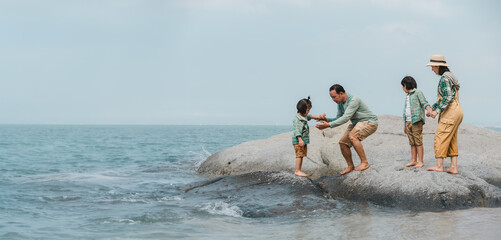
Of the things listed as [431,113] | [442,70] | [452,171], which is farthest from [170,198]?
[442,70]

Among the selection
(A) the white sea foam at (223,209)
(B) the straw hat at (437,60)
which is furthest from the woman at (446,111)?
(A) the white sea foam at (223,209)

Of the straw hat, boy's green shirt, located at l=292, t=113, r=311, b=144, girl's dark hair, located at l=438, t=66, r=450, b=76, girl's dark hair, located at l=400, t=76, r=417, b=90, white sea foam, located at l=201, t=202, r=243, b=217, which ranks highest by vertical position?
the straw hat

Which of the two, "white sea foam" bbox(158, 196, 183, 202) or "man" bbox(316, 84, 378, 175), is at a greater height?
"man" bbox(316, 84, 378, 175)

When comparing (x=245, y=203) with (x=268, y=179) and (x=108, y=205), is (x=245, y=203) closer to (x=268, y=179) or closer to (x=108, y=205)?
(x=268, y=179)

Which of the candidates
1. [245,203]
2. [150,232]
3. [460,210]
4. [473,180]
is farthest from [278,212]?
[473,180]

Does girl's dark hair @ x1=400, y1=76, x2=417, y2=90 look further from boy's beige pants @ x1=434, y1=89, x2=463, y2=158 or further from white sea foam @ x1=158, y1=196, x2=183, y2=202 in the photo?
white sea foam @ x1=158, y1=196, x2=183, y2=202

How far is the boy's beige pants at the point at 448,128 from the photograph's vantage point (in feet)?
29.8

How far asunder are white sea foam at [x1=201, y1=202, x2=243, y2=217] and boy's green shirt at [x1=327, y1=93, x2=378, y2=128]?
7.98 feet

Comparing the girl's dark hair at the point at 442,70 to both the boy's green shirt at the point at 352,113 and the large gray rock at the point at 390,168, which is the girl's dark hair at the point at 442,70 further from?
the large gray rock at the point at 390,168

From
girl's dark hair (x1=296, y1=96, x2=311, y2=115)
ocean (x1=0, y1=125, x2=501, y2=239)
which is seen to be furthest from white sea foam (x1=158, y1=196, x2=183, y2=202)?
girl's dark hair (x1=296, y1=96, x2=311, y2=115)

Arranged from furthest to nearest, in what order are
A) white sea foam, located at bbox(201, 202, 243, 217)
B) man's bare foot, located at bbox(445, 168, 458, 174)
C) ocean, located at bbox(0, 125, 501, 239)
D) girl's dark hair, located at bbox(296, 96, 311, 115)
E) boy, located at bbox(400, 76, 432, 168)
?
girl's dark hair, located at bbox(296, 96, 311, 115), boy, located at bbox(400, 76, 432, 168), man's bare foot, located at bbox(445, 168, 458, 174), white sea foam, located at bbox(201, 202, 243, 217), ocean, located at bbox(0, 125, 501, 239)

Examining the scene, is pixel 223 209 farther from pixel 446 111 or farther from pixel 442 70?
pixel 442 70

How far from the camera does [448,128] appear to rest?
916cm

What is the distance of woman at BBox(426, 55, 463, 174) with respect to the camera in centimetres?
895
